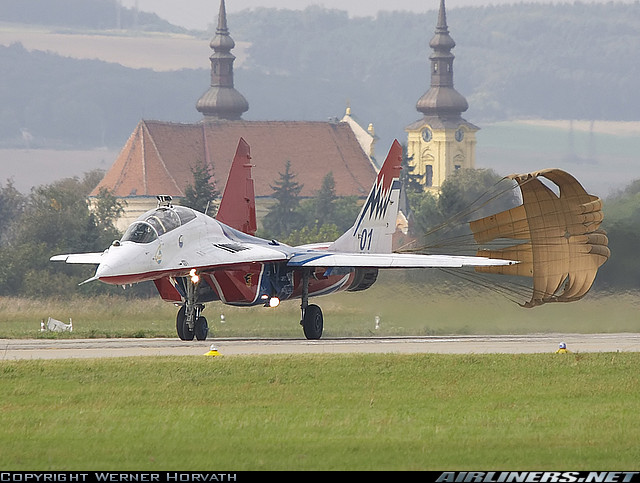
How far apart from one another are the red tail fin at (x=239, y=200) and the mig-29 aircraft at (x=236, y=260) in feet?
0.08

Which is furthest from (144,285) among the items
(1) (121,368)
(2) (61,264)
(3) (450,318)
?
(1) (121,368)

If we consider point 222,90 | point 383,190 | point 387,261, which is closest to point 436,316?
point 383,190

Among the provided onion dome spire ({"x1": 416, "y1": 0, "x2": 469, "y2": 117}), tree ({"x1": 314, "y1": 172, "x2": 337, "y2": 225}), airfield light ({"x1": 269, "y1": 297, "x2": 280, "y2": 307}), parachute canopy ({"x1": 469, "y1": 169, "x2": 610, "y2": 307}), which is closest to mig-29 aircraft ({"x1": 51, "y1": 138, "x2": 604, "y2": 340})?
airfield light ({"x1": 269, "y1": 297, "x2": 280, "y2": 307})

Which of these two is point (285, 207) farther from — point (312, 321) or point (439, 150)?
point (312, 321)

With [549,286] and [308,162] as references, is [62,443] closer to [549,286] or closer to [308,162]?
[549,286]

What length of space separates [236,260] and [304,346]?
2658mm

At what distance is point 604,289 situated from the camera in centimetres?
3525

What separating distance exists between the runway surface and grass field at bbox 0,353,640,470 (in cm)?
251

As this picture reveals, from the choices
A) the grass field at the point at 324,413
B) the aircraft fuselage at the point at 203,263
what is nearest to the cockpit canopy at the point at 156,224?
the aircraft fuselage at the point at 203,263

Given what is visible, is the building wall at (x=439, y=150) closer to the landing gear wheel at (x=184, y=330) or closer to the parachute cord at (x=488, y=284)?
the parachute cord at (x=488, y=284)

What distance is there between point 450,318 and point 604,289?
4036 millimetres

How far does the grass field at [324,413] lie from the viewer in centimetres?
1497

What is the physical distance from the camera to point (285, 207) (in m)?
140

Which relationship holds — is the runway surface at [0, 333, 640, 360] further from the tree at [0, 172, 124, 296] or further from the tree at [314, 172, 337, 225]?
the tree at [314, 172, 337, 225]
